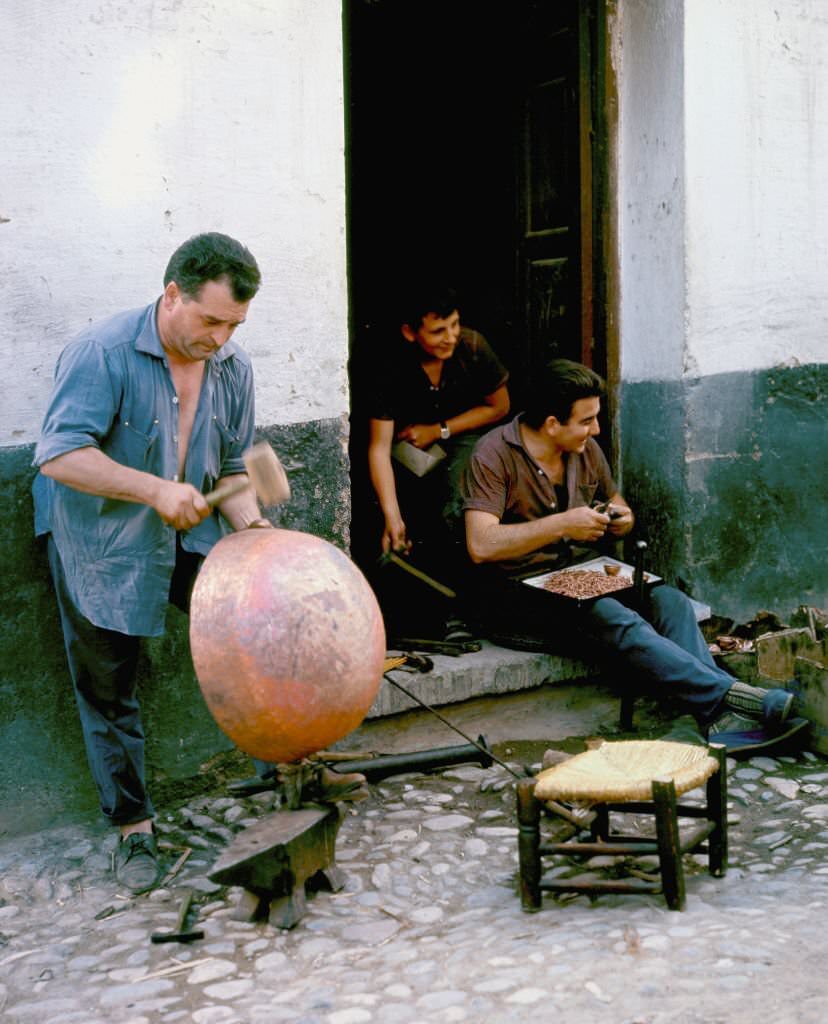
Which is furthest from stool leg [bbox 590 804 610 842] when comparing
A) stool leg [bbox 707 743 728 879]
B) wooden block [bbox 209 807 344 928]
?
wooden block [bbox 209 807 344 928]

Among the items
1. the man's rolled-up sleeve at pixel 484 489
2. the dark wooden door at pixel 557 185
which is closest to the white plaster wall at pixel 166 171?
the man's rolled-up sleeve at pixel 484 489

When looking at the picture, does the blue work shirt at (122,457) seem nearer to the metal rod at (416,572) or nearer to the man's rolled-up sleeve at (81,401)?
the man's rolled-up sleeve at (81,401)

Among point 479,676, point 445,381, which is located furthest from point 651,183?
point 479,676

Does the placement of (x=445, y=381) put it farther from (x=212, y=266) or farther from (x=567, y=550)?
(x=212, y=266)

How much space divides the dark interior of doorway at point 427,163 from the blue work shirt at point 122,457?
2383 mm

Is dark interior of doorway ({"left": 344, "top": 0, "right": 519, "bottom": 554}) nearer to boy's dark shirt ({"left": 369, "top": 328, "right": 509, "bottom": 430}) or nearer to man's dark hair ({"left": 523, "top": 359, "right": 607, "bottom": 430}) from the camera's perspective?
boy's dark shirt ({"left": 369, "top": 328, "right": 509, "bottom": 430})

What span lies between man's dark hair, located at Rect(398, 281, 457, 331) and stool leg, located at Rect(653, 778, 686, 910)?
3.00 meters

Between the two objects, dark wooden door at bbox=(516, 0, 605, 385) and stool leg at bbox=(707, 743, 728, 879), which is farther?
dark wooden door at bbox=(516, 0, 605, 385)

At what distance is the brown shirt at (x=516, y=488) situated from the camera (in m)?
5.38

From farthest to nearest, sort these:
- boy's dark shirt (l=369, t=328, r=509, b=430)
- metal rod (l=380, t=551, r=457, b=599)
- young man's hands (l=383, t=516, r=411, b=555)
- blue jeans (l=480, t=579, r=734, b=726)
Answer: boy's dark shirt (l=369, t=328, r=509, b=430)
young man's hands (l=383, t=516, r=411, b=555)
metal rod (l=380, t=551, r=457, b=599)
blue jeans (l=480, t=579, r=734, b=726)

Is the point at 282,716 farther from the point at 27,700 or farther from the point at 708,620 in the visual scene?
the point at 708,620

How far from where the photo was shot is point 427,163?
8797mm

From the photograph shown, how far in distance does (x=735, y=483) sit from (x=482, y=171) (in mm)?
2910

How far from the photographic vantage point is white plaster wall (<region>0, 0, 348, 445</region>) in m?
4.13
